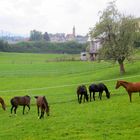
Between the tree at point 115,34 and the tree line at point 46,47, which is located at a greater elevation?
the tree line at point 46,47

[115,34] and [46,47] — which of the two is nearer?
[115,34]

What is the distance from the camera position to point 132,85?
25344mm

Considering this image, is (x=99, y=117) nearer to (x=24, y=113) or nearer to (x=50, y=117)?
(x=50, y=117)

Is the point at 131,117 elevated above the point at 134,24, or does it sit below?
below

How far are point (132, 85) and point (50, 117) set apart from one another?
21.8 feet

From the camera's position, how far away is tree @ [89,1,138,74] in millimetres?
50906

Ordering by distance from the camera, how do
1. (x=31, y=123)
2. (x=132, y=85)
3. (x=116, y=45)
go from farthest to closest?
(x=116, y=45) → (x=132, y=85) → (x=31, y=123)

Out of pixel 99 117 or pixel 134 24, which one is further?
pixel 134 24

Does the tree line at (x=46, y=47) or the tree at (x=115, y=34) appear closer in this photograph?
the tree at (x=115, y=34)

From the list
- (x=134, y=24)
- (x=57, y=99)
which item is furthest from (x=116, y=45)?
(x=57, y=99)

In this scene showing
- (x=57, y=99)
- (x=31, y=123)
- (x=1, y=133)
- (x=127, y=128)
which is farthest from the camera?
(x=57, y=99)

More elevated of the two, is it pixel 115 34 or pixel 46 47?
pixel 46 47

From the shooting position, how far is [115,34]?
51.9 metres

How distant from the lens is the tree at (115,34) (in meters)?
50.9
